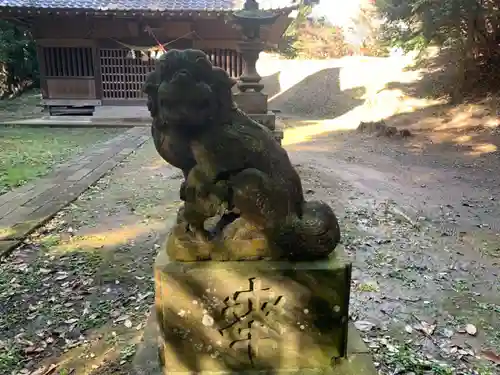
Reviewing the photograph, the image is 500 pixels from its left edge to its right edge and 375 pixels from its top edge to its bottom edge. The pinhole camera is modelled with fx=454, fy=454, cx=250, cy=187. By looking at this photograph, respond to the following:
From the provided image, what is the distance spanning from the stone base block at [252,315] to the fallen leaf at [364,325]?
1.08 metres

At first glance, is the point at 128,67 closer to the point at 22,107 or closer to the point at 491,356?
the point at 22,107

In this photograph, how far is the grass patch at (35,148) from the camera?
812 centimetres

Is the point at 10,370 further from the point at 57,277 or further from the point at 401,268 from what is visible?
the point at 401,268

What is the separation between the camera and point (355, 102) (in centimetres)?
1975

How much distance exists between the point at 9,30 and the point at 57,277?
21.2 metres

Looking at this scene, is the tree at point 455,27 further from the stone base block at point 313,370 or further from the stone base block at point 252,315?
the stone base block at point 252,315

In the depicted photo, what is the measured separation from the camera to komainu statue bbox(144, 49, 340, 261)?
2.16m

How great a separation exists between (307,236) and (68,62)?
15405mm

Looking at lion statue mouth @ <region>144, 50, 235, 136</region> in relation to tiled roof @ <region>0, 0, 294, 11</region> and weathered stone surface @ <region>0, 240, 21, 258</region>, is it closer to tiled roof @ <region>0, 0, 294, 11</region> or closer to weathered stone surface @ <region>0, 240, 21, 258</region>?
weathered stone surface @ <region>0, 240, 21, 258</region>

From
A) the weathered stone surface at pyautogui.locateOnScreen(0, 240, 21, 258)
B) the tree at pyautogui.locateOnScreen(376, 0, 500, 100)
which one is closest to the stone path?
the weathered stone surface at pyautogui.locateOnScreen(0, 240, 21, 258)

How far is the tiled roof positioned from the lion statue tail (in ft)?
39.4

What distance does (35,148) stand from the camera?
419 inches

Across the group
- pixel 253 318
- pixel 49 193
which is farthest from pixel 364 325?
pixel 49 193

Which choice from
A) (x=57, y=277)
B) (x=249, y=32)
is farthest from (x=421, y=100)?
(x=57, y=277)
